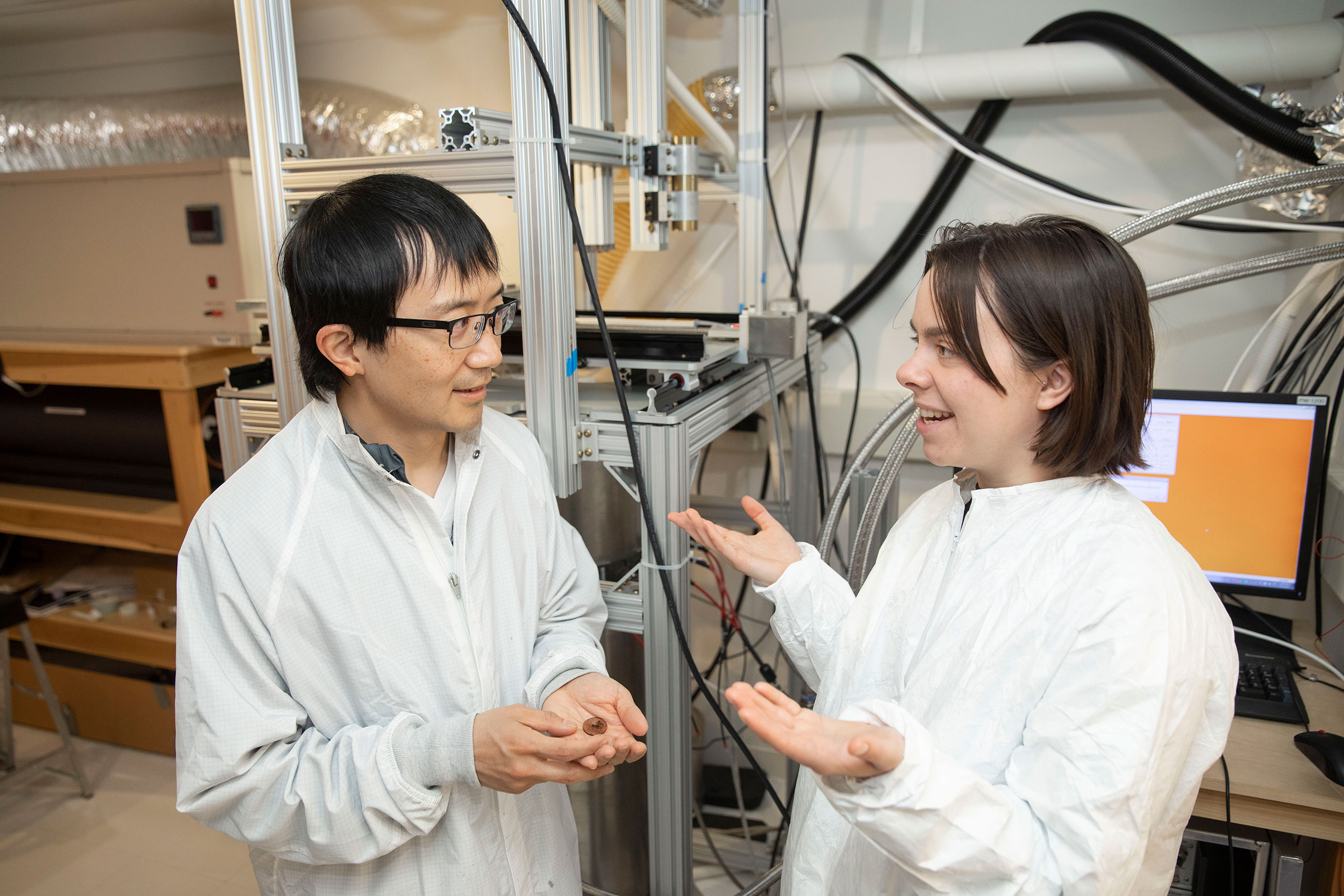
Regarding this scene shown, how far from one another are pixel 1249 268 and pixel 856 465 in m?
0.77

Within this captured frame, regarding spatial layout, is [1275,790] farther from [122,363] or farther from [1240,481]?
[122,363]

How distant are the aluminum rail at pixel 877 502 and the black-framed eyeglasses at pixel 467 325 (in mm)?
793

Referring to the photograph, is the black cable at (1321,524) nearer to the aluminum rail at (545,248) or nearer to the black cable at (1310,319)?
the black cable at (1310,319)

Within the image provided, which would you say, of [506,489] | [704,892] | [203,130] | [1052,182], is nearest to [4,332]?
[203,130]

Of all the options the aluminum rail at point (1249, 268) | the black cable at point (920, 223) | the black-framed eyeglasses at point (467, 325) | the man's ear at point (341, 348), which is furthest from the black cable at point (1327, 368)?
the man's ear at point (341, 348)

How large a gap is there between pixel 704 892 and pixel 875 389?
1.33 meters

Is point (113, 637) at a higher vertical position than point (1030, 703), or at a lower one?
lower

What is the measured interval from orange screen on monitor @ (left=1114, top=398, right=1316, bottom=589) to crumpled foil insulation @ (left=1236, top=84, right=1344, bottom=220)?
1.58 ft

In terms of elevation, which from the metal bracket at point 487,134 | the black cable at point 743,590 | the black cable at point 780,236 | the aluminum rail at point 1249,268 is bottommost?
the black cable at point 743,590

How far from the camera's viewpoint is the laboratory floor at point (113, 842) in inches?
80.1

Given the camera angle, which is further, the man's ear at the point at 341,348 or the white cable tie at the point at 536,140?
the white cable tie at the point at 536,140

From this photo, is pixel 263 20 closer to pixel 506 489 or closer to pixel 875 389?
pixel 506 489

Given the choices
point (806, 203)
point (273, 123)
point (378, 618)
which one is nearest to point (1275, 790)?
point (378, 618)

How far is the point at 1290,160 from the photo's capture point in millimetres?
1672
